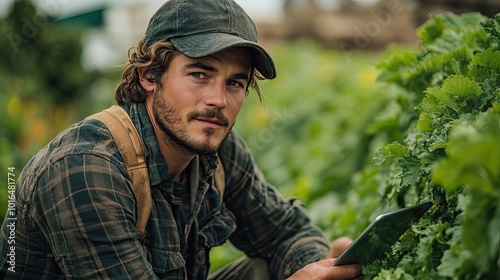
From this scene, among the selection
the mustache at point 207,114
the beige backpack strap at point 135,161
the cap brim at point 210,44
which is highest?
the cap brim at point 210,44

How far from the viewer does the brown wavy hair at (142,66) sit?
3.04 metres

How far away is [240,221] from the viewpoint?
3803 mm

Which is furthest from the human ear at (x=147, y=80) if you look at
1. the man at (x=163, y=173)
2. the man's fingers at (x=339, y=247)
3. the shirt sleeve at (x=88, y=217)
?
the man's fingers at (x=339, y=247)

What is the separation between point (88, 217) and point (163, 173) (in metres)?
0.46

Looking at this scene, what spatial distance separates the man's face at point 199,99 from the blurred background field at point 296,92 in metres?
0.98

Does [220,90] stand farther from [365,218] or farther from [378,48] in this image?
[378,48]

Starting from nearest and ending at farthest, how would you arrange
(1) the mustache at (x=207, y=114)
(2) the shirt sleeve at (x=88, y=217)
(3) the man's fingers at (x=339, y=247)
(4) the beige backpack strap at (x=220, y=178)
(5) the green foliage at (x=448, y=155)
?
(5) the green foliage at (x=448, y=155) < (2) the shirt sleeve at (x=88, y=217) < (1) the mustache at (x=207, y=114) < (3) the man's fingers at (x=339, y=247) < (4) the beige backpack strap at (x=220, y=178)

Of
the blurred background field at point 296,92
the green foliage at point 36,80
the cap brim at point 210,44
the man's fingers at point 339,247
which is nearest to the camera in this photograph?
the cap brim at point 210,44

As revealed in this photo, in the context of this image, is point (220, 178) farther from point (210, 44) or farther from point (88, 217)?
point (88, 217)

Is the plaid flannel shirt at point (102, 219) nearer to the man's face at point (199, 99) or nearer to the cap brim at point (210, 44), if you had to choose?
the man's face at point (199, 99)

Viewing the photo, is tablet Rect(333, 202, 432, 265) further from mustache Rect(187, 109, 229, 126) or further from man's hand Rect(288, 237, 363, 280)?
mustache Rect(187, 109, 229, 126)

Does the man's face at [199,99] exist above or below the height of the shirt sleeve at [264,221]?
above

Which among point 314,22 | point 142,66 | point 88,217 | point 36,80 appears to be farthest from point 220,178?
point 314,22

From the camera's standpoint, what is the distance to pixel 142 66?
122 inches
